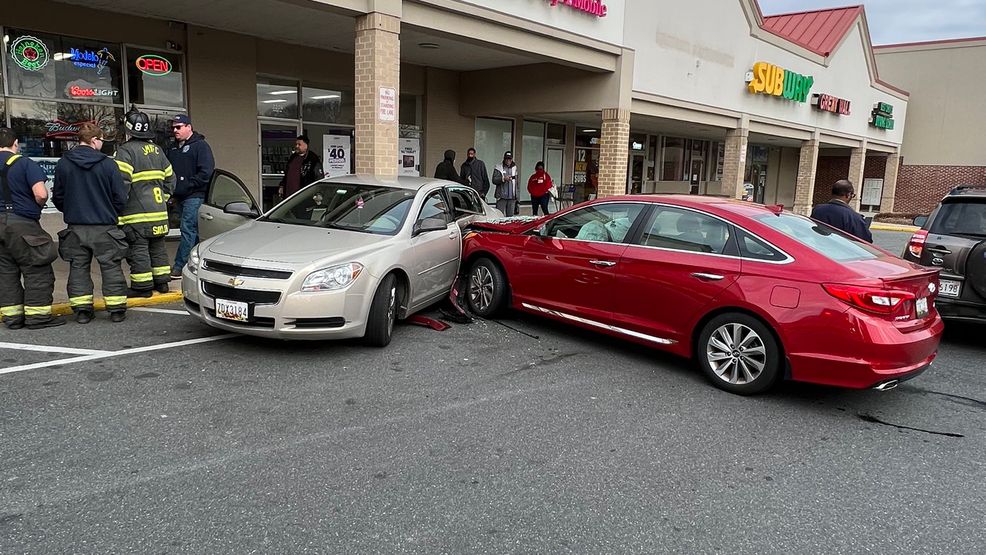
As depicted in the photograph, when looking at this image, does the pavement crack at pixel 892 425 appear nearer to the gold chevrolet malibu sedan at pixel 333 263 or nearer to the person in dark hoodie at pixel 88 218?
the gold chevrolet malibu sedan at pixel 333 263

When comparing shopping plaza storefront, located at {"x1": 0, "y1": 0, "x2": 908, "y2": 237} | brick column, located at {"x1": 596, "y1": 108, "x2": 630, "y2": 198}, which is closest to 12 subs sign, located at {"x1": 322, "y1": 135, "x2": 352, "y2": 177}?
shopping plaza storefront, located at {"x1": 0, "y1": 0, "x2": 908, "y2": 237}

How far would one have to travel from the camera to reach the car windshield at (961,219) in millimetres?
6773

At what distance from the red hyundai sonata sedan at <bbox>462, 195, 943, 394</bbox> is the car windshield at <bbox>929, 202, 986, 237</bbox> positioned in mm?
1839

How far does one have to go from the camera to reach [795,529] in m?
3.31

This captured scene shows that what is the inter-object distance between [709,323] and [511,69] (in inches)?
438

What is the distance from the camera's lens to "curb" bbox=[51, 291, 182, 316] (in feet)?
21.9

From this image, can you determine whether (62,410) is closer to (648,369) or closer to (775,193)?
(648,369)

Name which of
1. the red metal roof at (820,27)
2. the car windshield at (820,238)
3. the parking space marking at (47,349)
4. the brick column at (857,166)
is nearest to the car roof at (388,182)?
the parking space marking at (47,349)

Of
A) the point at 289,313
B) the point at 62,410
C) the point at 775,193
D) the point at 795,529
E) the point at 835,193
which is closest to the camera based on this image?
the point at 795,529

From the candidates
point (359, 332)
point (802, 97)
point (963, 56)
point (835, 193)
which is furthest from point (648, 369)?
point (963, 56)

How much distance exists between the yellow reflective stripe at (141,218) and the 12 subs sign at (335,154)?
7.05 meters

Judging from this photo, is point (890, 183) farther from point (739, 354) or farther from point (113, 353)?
point (113, 353)

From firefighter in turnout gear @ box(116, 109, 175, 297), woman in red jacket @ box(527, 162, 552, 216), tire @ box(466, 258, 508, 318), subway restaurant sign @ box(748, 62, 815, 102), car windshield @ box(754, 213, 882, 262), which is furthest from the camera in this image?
subway restaurant sign @ box(748, 62, 815, 102)

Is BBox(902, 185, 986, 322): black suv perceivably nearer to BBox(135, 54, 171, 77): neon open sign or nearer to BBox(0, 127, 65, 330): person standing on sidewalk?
BBox(0, 127, 65, 330): person standing on sidewalk
